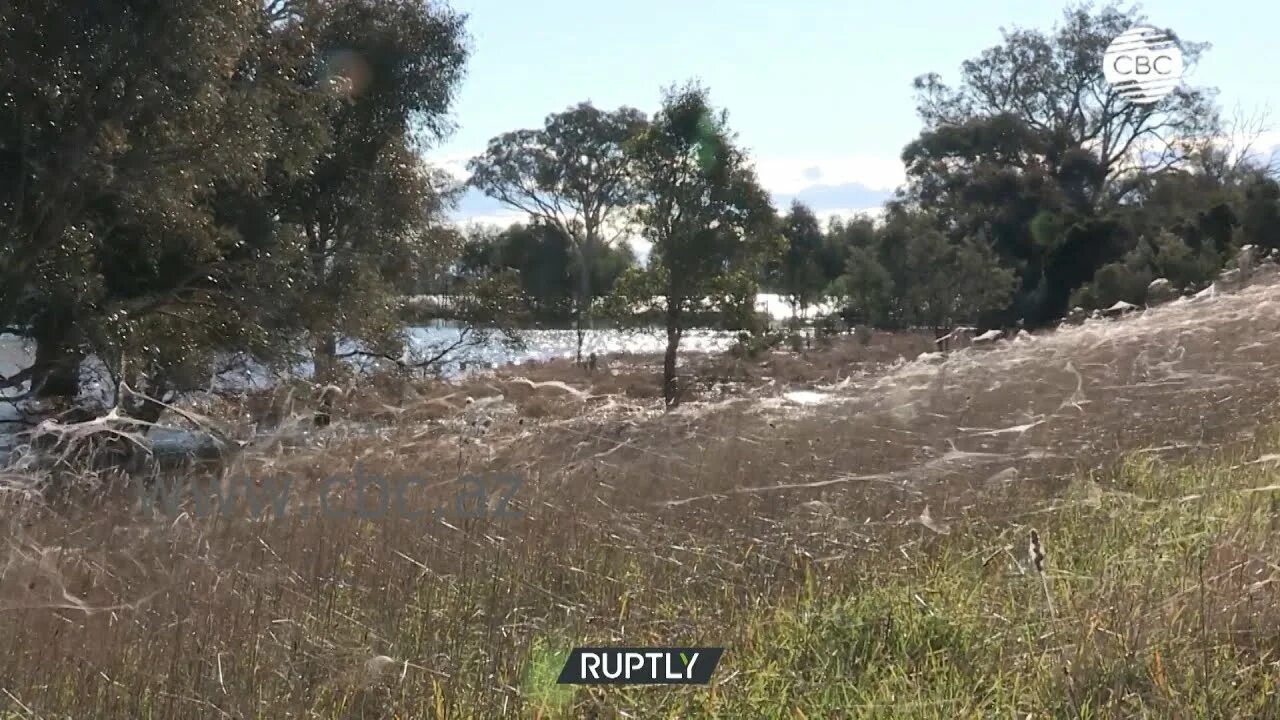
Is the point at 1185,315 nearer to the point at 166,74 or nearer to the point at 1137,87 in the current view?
the point at 166,74

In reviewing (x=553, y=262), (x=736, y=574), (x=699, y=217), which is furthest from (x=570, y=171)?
(x=736, y=574)

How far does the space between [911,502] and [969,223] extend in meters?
32.6

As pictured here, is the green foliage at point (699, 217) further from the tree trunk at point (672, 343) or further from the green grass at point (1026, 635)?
the green grass at point (1026, 635)

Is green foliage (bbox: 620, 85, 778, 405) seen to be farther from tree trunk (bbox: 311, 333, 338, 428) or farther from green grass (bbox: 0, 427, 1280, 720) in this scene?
green grass (bbox: 0, 427, 1280, 720)

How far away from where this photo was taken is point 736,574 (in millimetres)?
4305

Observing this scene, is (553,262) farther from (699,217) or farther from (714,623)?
(714,623)

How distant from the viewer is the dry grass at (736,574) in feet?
10.8

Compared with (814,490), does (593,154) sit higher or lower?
higher

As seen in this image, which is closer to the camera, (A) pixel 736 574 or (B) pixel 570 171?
(A) pixel 736 574

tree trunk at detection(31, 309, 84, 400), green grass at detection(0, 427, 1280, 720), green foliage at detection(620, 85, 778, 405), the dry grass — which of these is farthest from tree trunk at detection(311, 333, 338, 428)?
green grass at detection(0, 427, 1280, 720)

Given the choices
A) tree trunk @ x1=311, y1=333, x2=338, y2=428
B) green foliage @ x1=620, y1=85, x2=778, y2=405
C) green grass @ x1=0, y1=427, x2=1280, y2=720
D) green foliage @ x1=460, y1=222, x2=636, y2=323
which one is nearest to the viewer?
green grass @ x1=0, y1=427, x2=1280, y2=720

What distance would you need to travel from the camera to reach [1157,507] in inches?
190

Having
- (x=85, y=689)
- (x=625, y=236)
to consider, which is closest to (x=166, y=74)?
(x=85, y=689)

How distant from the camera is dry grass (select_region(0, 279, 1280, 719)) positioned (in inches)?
129
